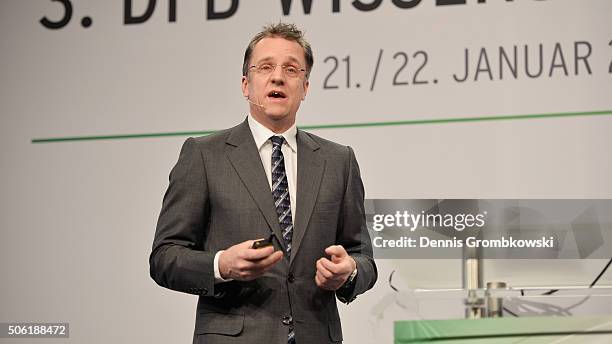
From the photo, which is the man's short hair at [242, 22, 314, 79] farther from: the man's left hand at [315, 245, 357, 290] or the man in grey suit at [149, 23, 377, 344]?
the man's left hand at [315, 245, 357, 290]

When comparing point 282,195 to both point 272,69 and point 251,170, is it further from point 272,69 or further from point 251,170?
point 272,69

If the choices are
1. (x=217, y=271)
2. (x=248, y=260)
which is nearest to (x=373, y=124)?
(x=217, y=271)

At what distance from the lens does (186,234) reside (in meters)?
2.09

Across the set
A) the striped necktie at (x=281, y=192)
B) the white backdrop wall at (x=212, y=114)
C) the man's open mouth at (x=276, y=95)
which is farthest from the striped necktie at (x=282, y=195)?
the white backdrop wall at (x=212, y=114)

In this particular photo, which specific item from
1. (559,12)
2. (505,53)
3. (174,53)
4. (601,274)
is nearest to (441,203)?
(505,53)

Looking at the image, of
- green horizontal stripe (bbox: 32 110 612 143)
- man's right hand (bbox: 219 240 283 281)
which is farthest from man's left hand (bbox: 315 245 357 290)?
green horizontal stripe (bbox: 32 110 612 143)

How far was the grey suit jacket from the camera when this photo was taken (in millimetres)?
2014

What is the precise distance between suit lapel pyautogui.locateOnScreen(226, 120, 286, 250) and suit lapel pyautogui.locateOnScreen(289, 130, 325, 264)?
48 millimetres

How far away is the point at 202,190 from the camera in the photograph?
212cm

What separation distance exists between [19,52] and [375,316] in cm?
326

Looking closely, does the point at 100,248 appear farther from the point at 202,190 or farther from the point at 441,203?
the point at 202,190

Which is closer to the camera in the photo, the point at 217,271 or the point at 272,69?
the point at 217,271

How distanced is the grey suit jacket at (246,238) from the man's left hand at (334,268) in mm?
132

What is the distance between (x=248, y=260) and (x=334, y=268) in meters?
0.20
